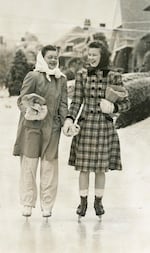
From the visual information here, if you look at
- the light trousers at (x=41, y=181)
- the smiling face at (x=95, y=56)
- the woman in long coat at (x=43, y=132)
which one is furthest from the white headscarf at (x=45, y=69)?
the light trousers at (x=41, y=181)

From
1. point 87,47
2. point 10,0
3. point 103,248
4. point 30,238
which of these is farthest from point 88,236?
point 10,0

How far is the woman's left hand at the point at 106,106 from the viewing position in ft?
5.36

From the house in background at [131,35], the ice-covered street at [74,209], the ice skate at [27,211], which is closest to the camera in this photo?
the ice-covered street at [74,209]

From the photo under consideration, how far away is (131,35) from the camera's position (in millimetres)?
1959

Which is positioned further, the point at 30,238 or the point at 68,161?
the point at 68,161

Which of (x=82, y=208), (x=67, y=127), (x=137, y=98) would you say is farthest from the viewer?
(x=137, y=98)

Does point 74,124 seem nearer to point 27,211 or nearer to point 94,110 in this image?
point 94,110

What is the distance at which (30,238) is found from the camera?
5.23 ft

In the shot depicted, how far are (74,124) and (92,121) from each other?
0.07m

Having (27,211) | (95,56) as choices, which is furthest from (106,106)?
(27,211)

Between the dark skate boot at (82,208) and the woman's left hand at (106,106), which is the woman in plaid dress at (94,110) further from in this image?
the dark skate boot at (82,208)

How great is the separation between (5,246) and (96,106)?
1.73 feet

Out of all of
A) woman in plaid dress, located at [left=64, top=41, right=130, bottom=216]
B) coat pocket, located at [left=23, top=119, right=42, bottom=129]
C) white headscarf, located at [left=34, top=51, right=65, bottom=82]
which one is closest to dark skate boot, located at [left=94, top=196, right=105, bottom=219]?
woman in plaid dress, located at [left=64, top=41, right=130, bottom=216]

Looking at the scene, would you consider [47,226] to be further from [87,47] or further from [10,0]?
[10,0]
